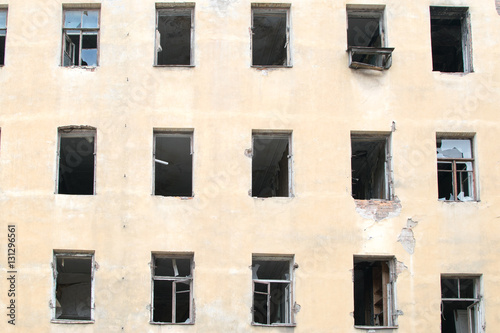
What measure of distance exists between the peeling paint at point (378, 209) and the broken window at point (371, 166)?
24 centimetres

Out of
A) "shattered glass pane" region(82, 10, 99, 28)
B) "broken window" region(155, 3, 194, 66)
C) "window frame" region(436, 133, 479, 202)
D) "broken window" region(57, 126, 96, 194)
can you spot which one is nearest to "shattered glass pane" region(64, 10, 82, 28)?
"shattered glass pane" region(82, 10, 99, 28)

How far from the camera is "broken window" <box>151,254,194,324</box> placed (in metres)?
17.0

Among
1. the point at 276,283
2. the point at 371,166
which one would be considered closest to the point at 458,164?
the point at 371,166

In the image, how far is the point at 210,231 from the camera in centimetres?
1691

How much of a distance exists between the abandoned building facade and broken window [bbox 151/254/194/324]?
0.20 m

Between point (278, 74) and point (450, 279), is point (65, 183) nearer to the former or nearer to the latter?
point (278, 74)

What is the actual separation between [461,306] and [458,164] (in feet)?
11.2

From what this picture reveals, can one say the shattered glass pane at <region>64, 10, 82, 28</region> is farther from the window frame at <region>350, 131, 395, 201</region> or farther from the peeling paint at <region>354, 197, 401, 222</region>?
the peeling paint at <region>354, 197, 401, 222</region>

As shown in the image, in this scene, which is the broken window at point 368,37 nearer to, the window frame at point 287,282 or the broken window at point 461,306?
the window frame at point 287,282

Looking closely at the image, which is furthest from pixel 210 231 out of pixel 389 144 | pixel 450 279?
pixel 450 279

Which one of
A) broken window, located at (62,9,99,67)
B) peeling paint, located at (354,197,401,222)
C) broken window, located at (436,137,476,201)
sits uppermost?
broken window, located at (62,9,99,67)

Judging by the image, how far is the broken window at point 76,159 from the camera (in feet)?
58.0

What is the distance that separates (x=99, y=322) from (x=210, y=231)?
3075mm

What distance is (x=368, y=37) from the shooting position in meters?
20.4
